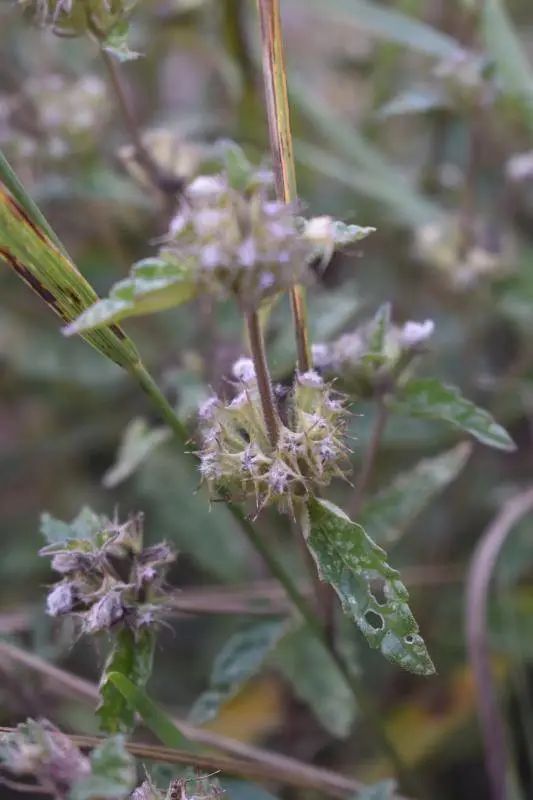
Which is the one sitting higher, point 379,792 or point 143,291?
point 143,291

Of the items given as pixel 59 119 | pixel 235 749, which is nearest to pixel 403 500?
pixel 235 749

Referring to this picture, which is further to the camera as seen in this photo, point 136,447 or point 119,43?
point 136,447

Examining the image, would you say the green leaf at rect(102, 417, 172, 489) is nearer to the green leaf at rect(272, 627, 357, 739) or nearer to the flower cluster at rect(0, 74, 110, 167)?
the green leaf at rect(272, 627, 357, 739)

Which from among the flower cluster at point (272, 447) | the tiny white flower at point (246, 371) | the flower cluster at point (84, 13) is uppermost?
the flower cluster at point (84, 13)

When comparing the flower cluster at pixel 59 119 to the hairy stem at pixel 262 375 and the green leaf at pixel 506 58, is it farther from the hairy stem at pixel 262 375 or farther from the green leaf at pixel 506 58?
the hairy stem at pixel 262 375

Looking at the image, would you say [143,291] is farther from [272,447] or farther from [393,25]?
[393,25]

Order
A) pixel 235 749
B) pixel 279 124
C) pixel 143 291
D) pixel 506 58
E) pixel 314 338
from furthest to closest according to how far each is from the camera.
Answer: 1. pixel 506 58
2. pixel 314 338
3. pixel 235 749
4. pixel 279 124
5. pixel 143 291

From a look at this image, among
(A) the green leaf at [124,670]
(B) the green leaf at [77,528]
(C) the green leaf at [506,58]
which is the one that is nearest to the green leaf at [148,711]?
(A) the green leaf at [124,670]

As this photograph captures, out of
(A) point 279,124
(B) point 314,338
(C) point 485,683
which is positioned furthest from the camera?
(B) point 314,338

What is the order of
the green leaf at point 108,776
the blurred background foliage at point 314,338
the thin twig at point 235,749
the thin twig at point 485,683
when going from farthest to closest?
the blurred background foliage at point 314,338
the thin twig at point 485,683
the thin twig at point 235,749
the green leaf at point 108,776
